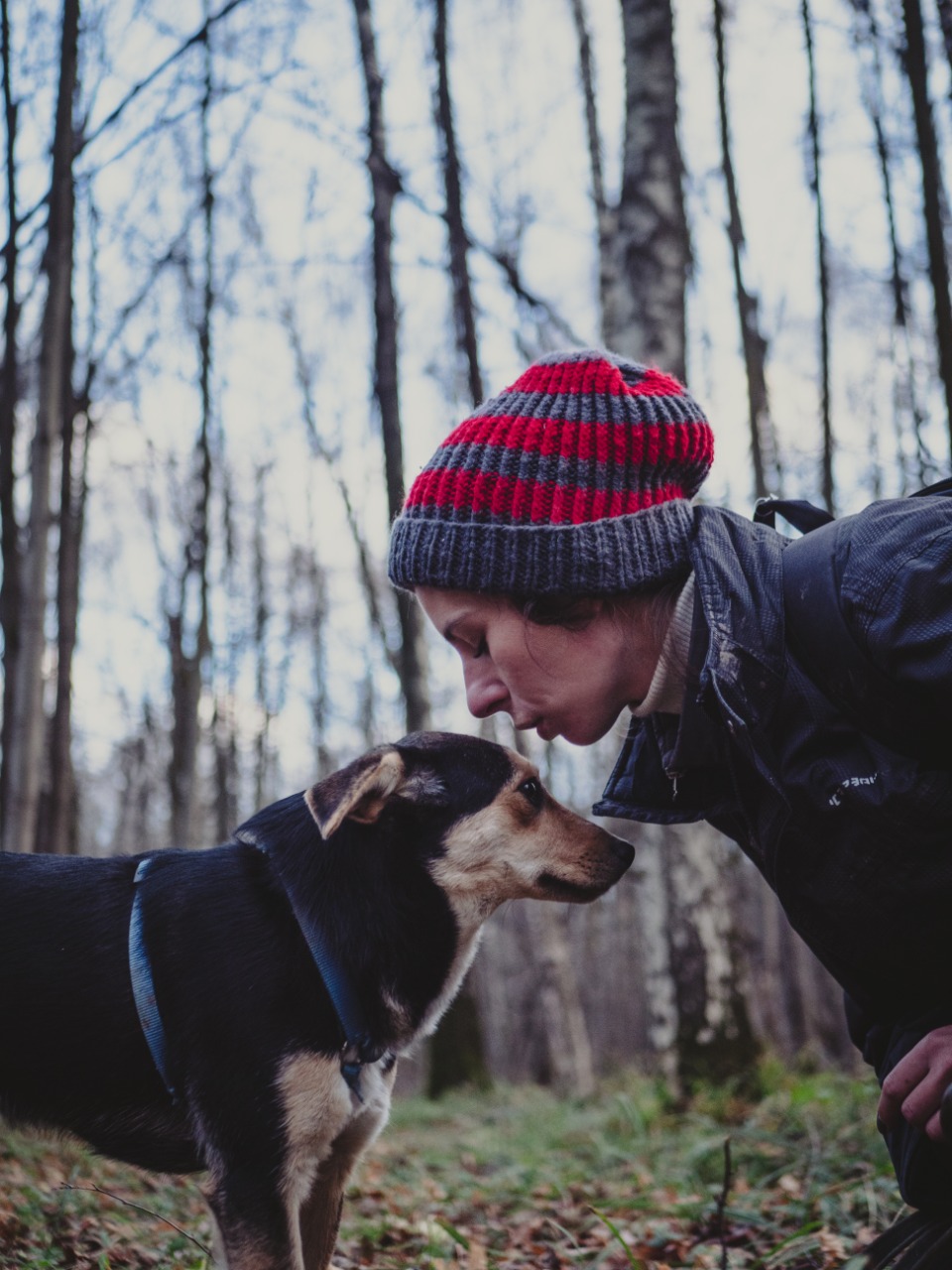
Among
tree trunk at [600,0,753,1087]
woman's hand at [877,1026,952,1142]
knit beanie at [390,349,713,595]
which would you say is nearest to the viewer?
woman's hand at [877,1026,952,1142]

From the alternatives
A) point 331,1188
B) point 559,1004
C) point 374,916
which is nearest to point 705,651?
point 374,916

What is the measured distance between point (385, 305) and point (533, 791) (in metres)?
5.58

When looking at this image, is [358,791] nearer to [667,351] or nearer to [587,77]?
[667,351]

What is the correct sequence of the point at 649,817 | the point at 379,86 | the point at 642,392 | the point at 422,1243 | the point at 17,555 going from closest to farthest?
the point at 642,392, the point at 649,817, the point at 422,1243, the point at 17,555, the point at 379,86

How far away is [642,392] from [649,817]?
1049mm

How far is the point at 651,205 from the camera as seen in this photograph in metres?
8.02

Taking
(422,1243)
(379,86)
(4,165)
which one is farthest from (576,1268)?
(379,86)

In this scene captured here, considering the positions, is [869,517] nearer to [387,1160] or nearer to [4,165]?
[387,1160]

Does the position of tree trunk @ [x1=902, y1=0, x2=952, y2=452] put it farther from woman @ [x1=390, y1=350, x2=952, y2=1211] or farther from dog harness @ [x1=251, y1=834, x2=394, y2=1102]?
dog harness @ [x1=251, y1=834, x2=394, y2=1102]

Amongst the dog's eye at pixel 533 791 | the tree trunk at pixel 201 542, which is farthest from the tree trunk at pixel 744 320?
the dog's eye at pixel 533 791

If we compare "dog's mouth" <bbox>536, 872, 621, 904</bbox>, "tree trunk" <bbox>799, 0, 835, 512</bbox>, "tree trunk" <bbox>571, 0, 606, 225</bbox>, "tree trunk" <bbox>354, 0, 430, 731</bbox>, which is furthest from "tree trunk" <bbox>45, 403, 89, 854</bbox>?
"tree trunk" <bbox>571, 0, 606, 225</bbox>

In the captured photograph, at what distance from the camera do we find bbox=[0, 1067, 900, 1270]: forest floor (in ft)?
11.6

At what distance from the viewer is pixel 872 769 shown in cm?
217

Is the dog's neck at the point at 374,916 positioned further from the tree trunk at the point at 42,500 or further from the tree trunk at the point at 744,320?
the tree trunk at the point at 744,320
